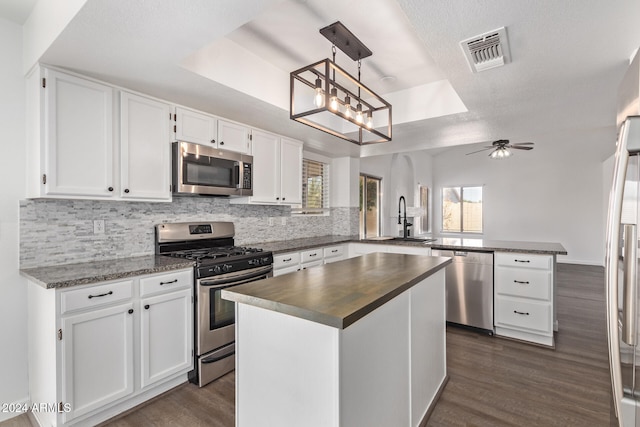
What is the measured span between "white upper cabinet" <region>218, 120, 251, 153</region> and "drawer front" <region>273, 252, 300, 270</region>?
1.17 m

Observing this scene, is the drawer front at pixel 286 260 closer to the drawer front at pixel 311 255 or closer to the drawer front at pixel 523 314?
the drawer front at pixel 311 255

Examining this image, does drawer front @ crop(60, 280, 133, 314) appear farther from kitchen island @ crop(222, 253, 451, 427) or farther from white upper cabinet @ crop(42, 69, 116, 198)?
kitchen island @ crop(222, 253, 451, 427)

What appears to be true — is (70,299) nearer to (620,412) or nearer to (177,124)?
(177,124)

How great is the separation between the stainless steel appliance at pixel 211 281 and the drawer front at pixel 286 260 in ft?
0.54

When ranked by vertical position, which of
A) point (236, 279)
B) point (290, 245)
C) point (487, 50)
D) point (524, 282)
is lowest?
point (524, 282)

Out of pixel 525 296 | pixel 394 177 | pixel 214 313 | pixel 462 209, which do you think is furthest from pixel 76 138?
pixel 462 209

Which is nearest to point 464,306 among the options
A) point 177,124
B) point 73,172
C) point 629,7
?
point 629,7

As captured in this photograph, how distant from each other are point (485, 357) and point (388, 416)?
6.10 ft

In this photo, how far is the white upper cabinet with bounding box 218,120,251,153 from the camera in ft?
9.89

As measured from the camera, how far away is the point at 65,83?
2043 mm

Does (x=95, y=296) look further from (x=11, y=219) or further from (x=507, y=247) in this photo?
(x=507, y=247)

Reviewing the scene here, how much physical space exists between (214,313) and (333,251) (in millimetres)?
1964

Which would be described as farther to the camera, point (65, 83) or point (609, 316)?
point (65, 83)

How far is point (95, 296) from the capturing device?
191cm
